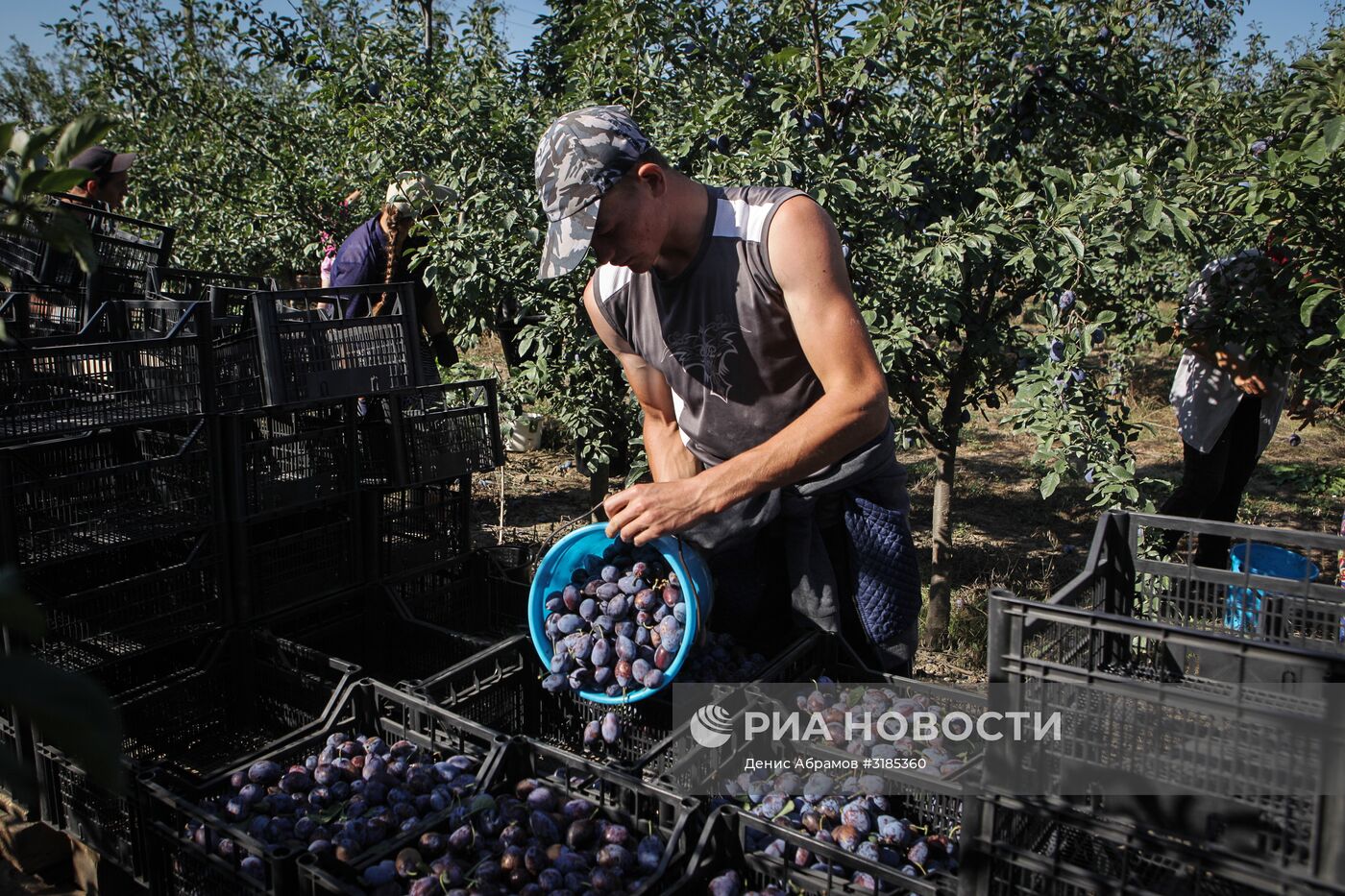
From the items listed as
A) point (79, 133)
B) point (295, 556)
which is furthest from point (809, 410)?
point (295, 556)

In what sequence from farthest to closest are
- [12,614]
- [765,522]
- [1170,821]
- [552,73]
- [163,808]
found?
[552,73] < [765,522] < [163,808] < [1170,821] < [12,614]

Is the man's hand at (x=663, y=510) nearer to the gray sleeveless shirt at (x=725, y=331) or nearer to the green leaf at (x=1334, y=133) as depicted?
the gray sleeveless shirt at (x=725, y=331)

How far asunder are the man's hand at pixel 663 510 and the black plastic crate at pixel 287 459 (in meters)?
1.35

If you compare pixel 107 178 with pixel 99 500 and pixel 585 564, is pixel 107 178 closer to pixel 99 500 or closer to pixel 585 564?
pixel 99 500

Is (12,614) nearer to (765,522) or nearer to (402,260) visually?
(765,522)

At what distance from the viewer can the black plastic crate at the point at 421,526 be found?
3420 millimetres

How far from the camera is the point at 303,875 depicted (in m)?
1.72

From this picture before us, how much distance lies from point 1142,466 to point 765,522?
565 centimetres

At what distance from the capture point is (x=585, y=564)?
2367 mm

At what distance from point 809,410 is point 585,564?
0.62 meters

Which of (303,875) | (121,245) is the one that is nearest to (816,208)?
(303,875)

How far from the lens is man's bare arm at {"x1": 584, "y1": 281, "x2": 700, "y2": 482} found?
2.56 m

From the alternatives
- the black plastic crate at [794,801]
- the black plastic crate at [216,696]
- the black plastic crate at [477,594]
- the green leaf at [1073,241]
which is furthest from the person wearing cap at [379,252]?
the black plastic crate at [794,801]

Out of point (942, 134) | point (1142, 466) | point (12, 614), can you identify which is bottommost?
point (1142, 466)
